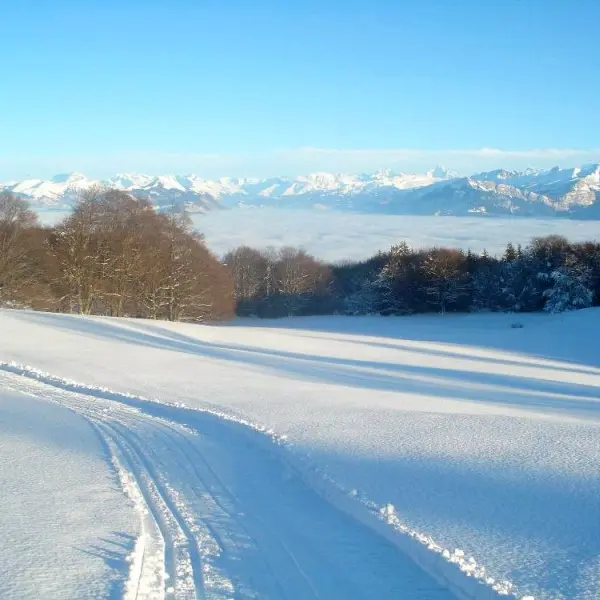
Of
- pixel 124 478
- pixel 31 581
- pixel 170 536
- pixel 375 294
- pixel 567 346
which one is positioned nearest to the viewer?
pixel 31 581

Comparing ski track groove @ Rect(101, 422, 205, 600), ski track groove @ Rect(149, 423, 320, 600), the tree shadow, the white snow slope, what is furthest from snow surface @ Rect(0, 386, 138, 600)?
the tree shadow

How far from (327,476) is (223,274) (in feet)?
128

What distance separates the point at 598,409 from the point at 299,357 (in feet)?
36.3

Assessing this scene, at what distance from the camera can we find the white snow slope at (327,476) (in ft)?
17.7

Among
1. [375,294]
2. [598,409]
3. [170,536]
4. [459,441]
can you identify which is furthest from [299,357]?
[375,294]

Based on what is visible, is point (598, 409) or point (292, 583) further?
point (598, 409)

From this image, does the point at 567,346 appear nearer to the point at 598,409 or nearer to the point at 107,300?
the point at 598,409

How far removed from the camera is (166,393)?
14.2m

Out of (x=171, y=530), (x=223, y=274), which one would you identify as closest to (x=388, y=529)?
(x=171, y=530)

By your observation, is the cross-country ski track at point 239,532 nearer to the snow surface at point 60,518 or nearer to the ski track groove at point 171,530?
the ski track groove at point 171,530

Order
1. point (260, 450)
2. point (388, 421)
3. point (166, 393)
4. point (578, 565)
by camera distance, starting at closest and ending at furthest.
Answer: point (578, 565)
point (260, 450)
point (388, 421)
point (166, 393)

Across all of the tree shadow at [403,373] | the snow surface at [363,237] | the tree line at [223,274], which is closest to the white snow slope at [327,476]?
the tree shadow at [403,373]

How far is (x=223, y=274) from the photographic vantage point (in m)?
46.3

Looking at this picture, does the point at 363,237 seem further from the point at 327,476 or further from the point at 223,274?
the point at 327,476
